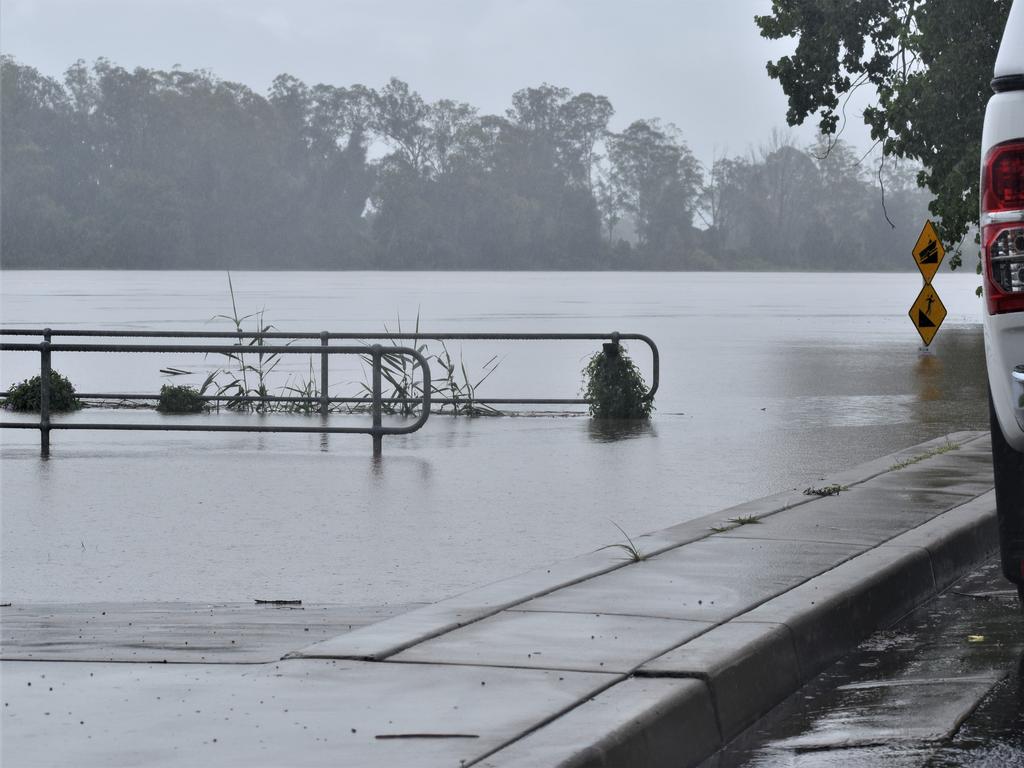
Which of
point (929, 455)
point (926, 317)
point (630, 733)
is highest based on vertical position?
point (926, 317)

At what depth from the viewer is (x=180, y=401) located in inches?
782

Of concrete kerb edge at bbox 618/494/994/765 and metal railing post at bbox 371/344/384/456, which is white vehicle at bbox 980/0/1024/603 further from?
metal railing post at bbox 371/344/384/456

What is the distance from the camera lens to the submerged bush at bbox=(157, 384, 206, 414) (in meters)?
19.9

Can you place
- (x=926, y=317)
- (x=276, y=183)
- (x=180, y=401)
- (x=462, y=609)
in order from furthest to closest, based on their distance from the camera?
1. (x=276, y=183)
2. (x=926, y=317)
3. (x=180, y=401)
4. (x=462, y=609)

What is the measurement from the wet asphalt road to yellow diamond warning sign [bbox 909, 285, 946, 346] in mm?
22816

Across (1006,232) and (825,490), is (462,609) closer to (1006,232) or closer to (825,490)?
(1006,232)

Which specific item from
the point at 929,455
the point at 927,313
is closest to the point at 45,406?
the point at 929,455

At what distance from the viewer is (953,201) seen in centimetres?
2844

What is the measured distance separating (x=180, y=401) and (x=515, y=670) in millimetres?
15030

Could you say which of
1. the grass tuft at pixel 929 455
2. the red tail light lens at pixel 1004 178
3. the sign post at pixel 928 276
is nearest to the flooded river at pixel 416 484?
the grass tuft at pixel 929 455

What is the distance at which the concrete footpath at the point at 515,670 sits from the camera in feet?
15.0

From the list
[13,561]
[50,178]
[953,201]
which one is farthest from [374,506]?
[50,178]

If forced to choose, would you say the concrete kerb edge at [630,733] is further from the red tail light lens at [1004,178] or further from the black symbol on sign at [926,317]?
the black symbol on sign at [926,317]

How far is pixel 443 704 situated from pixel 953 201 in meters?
25.0
